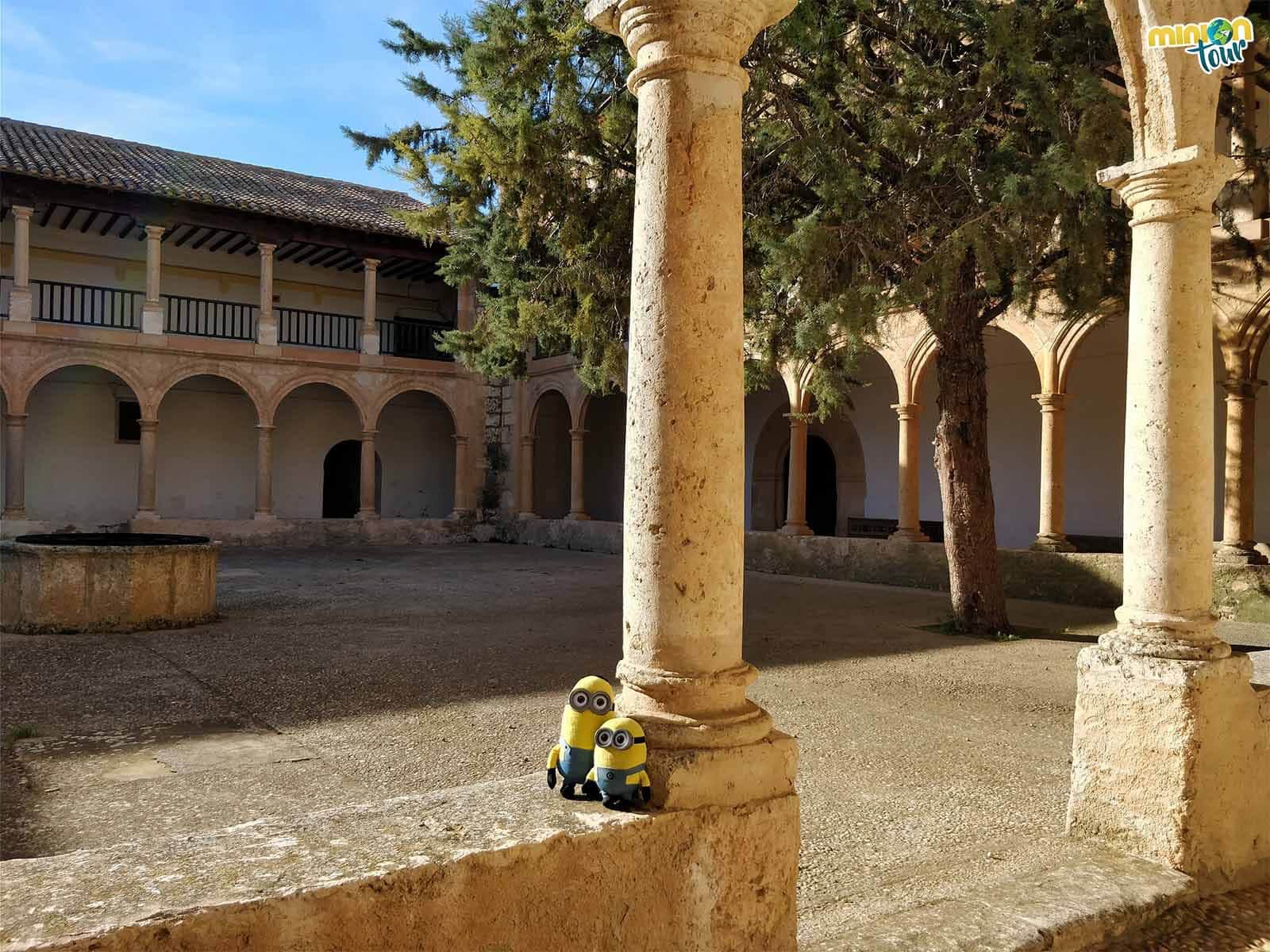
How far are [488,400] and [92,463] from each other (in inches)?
295

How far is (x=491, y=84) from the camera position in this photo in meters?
6.61

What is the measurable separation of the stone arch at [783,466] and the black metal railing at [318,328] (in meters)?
8.66

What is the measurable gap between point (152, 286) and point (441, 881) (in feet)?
58.4

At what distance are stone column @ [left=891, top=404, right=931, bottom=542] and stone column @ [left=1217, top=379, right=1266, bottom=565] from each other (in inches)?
132

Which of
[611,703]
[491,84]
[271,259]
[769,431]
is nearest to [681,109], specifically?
[611,703]

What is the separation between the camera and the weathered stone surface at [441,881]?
1.61m

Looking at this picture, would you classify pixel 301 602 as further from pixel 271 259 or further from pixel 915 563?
pixel 271 259

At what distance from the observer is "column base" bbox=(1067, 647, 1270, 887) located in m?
3.13

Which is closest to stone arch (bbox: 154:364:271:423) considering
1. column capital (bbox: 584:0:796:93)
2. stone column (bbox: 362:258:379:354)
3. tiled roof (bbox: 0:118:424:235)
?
stone column (bbox: 362:258:379:354)

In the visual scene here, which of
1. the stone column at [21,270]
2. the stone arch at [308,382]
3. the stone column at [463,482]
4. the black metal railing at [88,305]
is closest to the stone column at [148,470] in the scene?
the stone arch at [308,382]

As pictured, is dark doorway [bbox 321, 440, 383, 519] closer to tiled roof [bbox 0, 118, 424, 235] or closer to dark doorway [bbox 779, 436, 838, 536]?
tiled roof [bbox 0, 118, 424, 235]

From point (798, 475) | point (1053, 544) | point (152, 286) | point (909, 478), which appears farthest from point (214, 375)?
point (1053, 544)

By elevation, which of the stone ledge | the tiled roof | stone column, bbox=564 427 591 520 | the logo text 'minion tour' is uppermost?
the tiled roof

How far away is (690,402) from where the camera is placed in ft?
7.77
